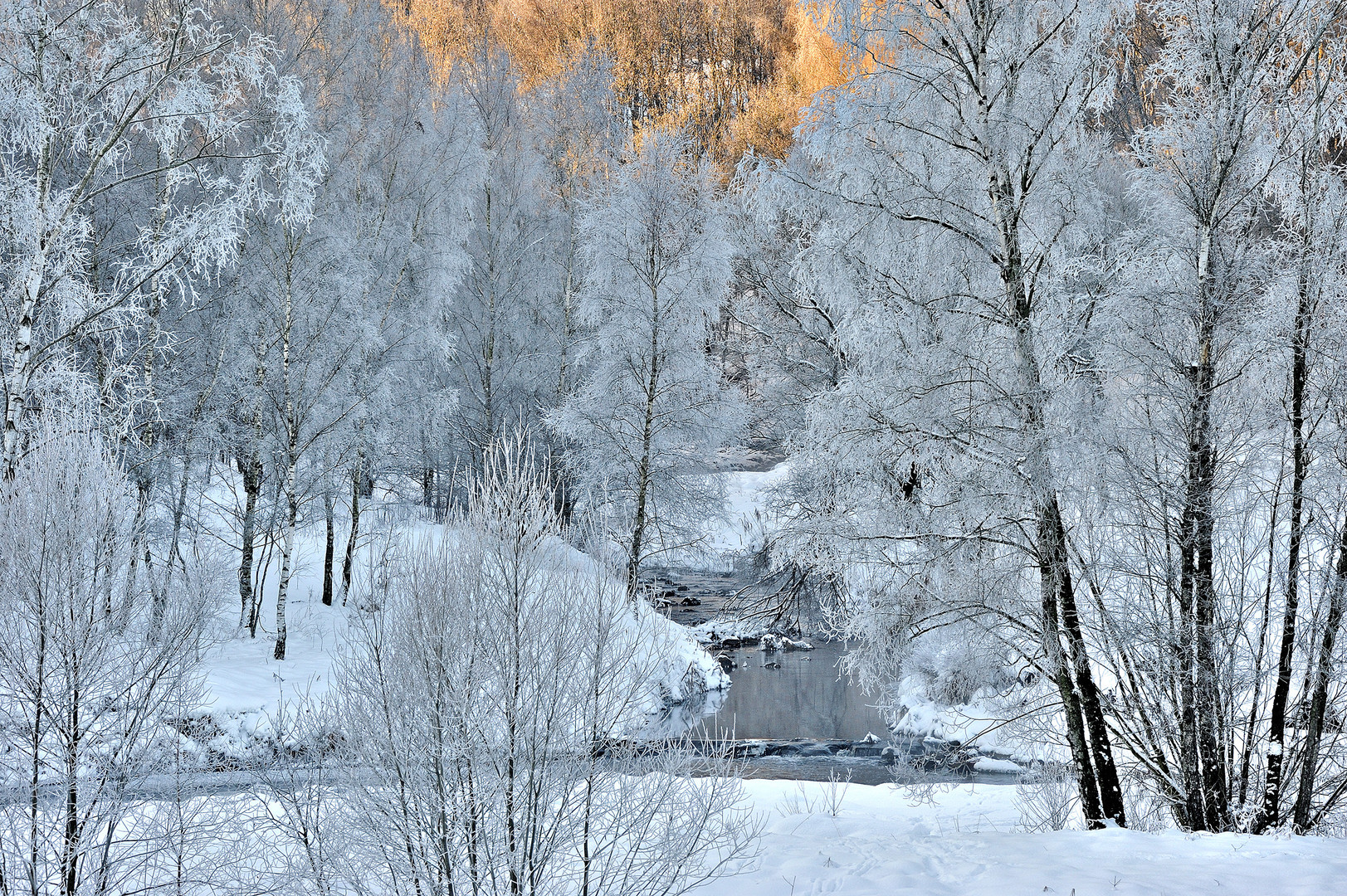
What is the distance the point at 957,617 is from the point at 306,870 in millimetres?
4390

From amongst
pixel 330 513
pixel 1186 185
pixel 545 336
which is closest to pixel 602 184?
pixel 545 336

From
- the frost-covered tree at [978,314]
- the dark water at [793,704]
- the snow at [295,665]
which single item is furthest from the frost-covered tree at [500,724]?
the dark water at [793,704]

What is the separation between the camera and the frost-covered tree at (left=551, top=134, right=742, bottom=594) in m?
14.7

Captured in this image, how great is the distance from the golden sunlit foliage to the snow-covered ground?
98.4 feet

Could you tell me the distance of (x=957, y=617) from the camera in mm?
6305

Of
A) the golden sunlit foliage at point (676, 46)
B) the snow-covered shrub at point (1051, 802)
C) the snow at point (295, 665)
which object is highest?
the golden sunlit foliage at point (676, 46)

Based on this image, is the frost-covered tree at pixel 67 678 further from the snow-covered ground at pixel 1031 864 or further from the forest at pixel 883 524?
the snow-covered ground at pixel 1031 864

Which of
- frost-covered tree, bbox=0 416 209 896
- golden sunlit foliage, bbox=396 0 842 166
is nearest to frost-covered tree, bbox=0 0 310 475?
frost-covered tree, bbox=0 416 209 896

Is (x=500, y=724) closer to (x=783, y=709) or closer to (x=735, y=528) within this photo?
(x=783, y=709)

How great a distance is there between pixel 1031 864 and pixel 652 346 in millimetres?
10628

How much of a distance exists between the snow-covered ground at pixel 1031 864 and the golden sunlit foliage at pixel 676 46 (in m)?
30.0

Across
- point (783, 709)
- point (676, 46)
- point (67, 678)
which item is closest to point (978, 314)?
point (67, 678)

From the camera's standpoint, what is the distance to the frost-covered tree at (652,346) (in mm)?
14680

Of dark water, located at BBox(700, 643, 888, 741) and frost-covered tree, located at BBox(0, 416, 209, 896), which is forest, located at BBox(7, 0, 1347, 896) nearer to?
frost-covered tree, located at BBox(0, 416, 209, 896)
